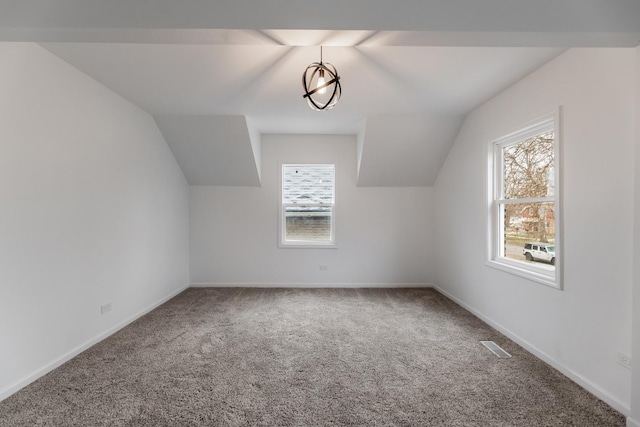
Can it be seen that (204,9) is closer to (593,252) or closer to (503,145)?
(593,252)

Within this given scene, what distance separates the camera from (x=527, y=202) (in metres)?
2.82

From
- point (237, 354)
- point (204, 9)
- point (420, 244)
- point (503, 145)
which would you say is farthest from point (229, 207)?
point (503, 145)

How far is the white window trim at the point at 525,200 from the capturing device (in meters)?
2.31

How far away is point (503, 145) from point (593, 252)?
1.54m

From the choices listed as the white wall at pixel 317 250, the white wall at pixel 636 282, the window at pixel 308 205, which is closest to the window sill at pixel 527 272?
the white wall at pixel 636 282

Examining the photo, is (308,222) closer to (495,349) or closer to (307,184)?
(307,184)

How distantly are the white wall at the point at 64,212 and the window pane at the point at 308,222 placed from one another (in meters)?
2.06

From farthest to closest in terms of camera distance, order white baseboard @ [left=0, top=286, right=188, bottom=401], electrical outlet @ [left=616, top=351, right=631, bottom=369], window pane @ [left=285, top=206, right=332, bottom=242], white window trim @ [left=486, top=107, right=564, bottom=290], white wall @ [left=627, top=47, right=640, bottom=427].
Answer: window pane @ [left=285, top=206, right=332, bottom=242] → white window trim @ [left=486, top=107, right=564, bottom=290] → white baseboard @ [left=0, top=286, right=188, bottom=401] → electrical outlet @ [left=616, top=351, right=631, bottom=369] → white wall @ [left=627, top=47, right=640, bottom=427]

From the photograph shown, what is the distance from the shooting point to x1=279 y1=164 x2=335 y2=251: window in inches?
194

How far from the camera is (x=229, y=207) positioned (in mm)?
4840

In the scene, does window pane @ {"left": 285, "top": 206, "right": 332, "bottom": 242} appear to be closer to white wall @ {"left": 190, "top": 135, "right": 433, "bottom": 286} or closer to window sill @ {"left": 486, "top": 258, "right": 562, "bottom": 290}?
white wall @ {"left": 190, "top": 135, "right": 433, "bottom": 286}

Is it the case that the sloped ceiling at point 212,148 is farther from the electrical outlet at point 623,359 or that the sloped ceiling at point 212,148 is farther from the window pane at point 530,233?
the electrical outlet at point 623,359

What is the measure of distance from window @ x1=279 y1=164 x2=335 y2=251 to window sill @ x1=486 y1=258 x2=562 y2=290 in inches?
96.8

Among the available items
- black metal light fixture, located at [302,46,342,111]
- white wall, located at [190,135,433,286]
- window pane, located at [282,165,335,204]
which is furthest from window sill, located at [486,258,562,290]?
window pane, located at [282,165,335,204]
